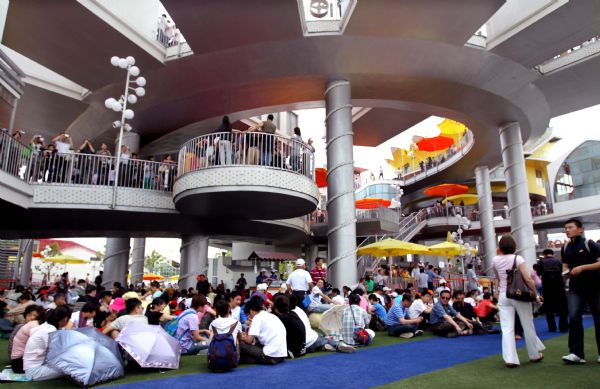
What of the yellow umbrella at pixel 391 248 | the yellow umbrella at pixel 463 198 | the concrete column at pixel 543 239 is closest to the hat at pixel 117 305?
the yellow umbrella at pixel 391 248

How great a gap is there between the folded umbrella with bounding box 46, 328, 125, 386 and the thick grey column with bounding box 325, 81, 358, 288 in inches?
388

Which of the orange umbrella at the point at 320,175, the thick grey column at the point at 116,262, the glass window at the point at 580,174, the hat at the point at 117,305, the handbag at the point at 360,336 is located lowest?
the handbag at the point at 360,336

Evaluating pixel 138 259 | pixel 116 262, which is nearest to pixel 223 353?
pixel 116 262

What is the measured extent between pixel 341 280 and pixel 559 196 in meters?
34.8

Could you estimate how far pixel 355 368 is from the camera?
6102mm

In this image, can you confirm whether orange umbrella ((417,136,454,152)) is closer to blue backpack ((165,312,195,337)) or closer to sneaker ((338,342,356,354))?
sneaker ((338,342,356,354))

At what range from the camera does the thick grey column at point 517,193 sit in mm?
18125

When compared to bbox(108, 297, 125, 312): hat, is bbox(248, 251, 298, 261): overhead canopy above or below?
above

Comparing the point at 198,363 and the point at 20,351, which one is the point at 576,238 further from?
Answer: the point at 20,351

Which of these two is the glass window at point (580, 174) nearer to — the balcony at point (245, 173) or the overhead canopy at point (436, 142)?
the overhead canopy at point (436, 142)

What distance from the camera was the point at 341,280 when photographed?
48.0 ft

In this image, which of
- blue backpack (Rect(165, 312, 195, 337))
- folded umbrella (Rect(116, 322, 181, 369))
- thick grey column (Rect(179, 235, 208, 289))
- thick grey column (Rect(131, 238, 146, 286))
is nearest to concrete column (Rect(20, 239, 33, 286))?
thick grey column (Rect(131, 238, 146, 286))

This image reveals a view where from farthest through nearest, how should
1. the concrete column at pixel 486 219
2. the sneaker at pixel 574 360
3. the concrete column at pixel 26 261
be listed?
the concrete column at pixel 26 261
the concrete column at pixel 486 219
the sneaker at pixel 574 360

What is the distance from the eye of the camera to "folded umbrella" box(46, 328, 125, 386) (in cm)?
516
